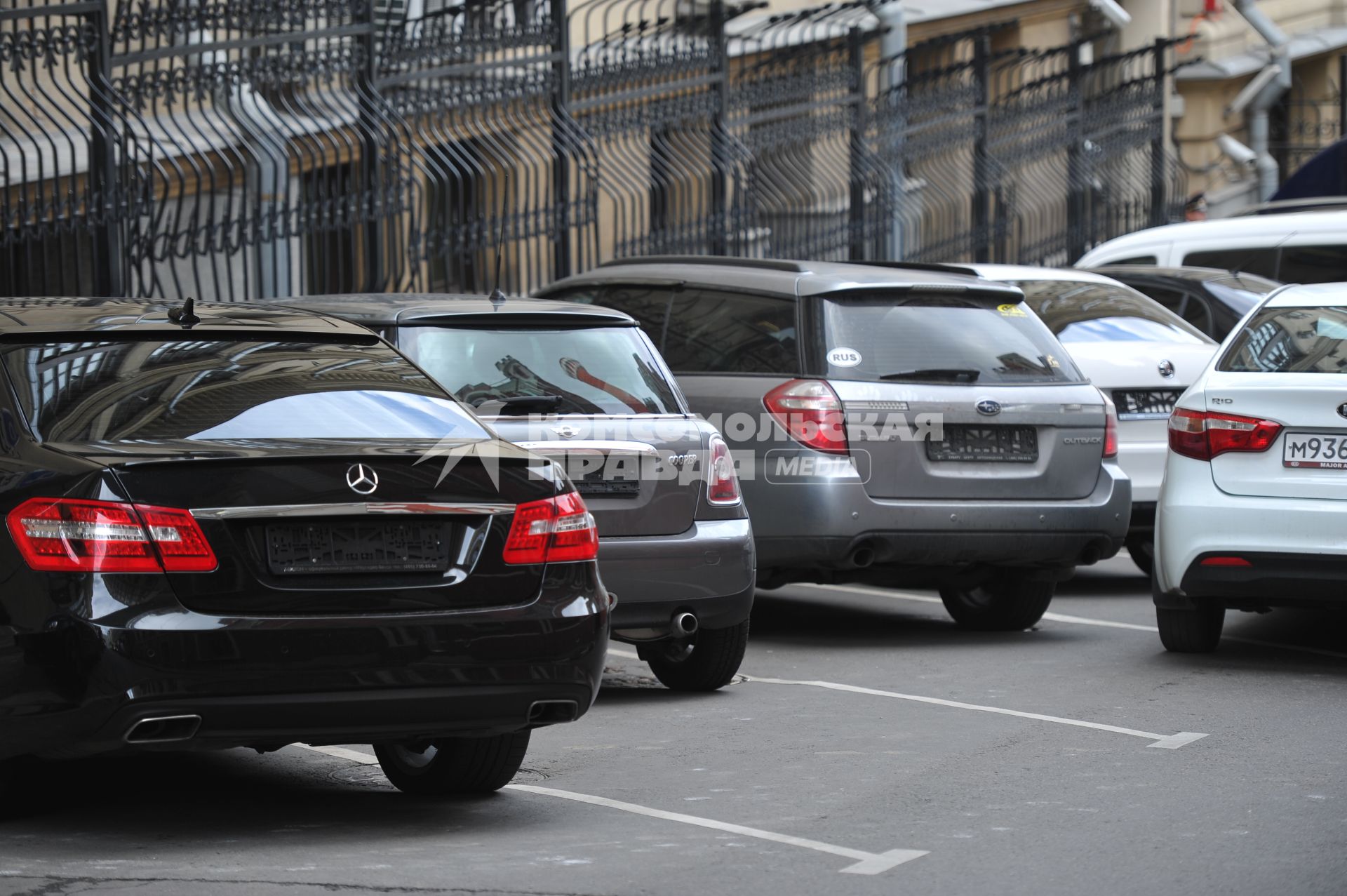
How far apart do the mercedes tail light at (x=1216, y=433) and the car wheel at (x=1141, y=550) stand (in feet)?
10.2

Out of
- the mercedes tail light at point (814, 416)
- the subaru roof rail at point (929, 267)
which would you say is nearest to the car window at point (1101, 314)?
the subaru roof rail at point (929, 267)

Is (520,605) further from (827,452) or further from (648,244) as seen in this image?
(648,244)

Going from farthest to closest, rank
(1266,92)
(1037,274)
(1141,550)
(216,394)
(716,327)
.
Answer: (1266,92) < (1037,274) < (1141,550) < (716,327) < (216,394)

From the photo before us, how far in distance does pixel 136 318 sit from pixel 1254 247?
11517 mm

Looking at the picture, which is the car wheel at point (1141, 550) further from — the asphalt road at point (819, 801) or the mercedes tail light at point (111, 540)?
the mercedes tail light at point (111, 540)

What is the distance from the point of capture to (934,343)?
9.30m

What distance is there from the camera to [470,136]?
14336 millimetres

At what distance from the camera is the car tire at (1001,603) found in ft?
32.2

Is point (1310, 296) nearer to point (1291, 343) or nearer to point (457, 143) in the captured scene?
point (1291, 343)

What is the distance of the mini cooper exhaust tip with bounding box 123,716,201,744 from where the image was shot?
5.14 meters

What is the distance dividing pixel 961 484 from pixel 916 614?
66.6 inches

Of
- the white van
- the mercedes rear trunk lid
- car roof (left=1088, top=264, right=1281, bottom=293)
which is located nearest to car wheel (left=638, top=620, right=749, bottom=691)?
→ the mercedes rear trunk lid

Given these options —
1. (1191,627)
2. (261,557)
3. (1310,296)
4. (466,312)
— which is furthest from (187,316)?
(1310,296)

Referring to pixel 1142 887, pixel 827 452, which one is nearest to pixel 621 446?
pixel 827 452
